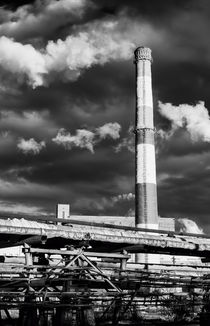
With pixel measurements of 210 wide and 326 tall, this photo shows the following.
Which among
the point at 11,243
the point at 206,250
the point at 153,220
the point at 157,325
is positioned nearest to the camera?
the point at 11,243

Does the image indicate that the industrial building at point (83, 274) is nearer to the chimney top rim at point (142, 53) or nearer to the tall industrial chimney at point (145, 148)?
the tall industrial chimney at point (145, 148)

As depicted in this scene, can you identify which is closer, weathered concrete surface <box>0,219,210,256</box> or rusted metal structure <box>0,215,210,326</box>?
rusted metal structure <box>0,215,210,326</box>

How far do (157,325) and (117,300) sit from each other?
67.2 inches

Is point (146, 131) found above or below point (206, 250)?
above

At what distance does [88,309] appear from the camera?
33.1 ft

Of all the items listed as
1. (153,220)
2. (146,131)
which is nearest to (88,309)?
(153,220)

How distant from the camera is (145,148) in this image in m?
30.2

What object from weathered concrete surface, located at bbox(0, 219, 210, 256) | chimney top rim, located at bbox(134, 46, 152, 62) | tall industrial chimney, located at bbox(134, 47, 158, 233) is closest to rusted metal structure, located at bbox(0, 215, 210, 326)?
weathered concrete surface, located at bbox(0, 219, 210, 256)

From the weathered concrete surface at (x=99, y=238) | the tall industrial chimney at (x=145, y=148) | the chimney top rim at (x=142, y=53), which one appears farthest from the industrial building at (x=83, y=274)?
the chimney top rim at (x=142, y=53)

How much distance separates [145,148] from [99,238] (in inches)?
771

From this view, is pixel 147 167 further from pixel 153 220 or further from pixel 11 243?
pixel 11 243

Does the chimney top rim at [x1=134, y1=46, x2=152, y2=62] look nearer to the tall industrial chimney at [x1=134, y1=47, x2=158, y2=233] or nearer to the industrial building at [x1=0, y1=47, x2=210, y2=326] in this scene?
the tall industrial chimney at [x1=134, y1=47, x2=158, y2=233]

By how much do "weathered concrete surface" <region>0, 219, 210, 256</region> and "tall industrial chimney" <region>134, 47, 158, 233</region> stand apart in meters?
15.5

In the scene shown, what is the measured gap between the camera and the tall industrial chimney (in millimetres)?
29062
